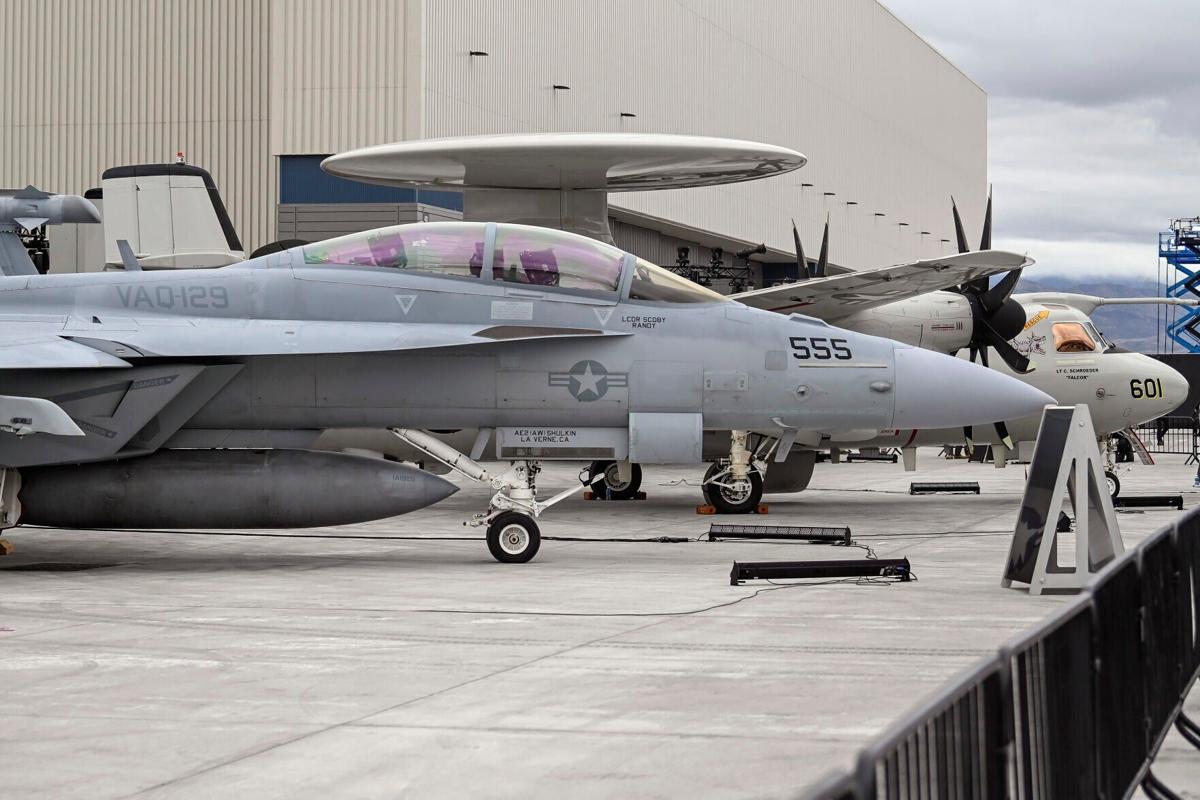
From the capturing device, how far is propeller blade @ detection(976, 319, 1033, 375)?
64.6ft

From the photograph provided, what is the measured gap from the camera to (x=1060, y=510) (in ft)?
31.7

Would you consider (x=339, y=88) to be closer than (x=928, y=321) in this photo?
No

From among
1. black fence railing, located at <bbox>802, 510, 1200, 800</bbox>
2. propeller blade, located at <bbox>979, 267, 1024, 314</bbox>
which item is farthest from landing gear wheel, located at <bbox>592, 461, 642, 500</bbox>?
black fence railing, located at <bbox>802, 510, 1200, 800</bbox>

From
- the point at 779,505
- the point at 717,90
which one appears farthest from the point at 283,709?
the point at 717,90

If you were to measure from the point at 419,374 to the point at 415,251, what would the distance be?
42.3 inches

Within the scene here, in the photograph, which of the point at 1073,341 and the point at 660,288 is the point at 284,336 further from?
the point at 1073,341

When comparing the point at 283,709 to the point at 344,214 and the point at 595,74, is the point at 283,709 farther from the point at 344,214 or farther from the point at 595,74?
the point at 595,74

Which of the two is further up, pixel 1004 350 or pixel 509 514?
pixel 1004 350

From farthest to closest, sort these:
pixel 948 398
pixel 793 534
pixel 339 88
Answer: pixel 339 88 < pixel 793 534 < pixel 948 398

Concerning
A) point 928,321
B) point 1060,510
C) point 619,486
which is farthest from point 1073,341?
point 1060,510

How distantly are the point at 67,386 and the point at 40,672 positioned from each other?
5073 mm

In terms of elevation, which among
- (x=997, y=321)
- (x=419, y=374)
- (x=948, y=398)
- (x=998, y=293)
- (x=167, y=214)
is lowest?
(x=948, y=398)

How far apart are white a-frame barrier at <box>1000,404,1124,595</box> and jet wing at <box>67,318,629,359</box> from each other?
4093 mm

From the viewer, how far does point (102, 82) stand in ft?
107
